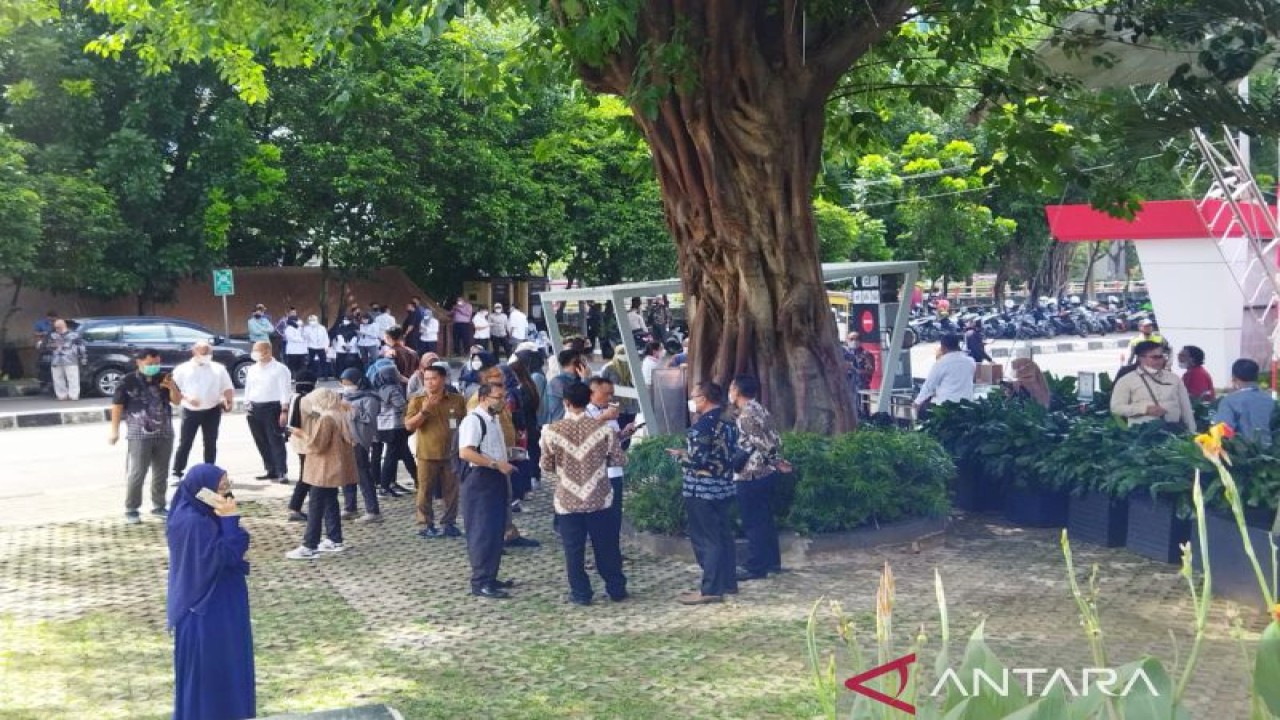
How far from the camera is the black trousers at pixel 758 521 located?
32.8 feet

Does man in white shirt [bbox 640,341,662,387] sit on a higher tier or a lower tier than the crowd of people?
higher

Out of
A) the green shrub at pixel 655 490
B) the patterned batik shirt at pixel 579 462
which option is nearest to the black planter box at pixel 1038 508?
the green shrub at pixel 655 490

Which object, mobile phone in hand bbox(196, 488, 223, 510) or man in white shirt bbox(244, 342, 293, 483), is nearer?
mobile phone in hand bbox(196, 488, 223, 510)

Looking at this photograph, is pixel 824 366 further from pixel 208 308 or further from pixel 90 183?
pixel 208 308

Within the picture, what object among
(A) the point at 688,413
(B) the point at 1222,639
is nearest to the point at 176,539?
(B) the point at 1222,639

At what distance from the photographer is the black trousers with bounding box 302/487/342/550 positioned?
11250 mm

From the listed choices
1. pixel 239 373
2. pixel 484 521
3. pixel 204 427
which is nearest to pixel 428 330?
pixel 239 373

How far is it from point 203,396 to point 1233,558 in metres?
9.34

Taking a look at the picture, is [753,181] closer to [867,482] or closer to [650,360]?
[867,482]

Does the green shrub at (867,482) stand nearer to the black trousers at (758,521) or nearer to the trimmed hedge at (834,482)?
the trimmed hedge at (834,482)

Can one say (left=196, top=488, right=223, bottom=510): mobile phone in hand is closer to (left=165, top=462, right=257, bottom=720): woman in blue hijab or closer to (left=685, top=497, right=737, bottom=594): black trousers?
(left=165, top=462, right=257, bottom=720): woman in blue hijab

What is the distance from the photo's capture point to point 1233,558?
9.22 meters

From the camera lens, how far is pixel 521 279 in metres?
37.1

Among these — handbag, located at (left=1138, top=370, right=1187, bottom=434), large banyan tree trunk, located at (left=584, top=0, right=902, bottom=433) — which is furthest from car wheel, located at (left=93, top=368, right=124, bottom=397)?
handbag, located at (left=1138, top=370, right=1187, bottom=434)
